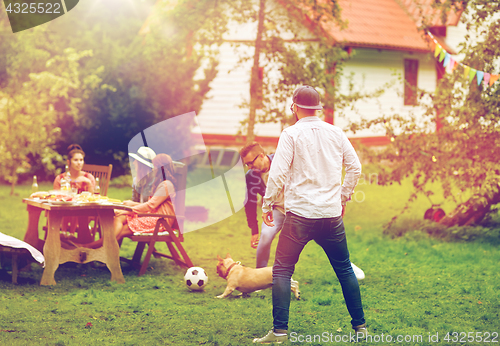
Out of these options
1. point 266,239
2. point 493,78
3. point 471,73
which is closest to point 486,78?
point 493,78

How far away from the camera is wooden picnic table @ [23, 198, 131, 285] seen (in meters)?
5.80

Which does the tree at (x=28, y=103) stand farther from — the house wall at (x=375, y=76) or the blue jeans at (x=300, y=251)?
the blue jeans at (x=300, y=251)

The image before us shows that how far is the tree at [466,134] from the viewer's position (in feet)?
25.6

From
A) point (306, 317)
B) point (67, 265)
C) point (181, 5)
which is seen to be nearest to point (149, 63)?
point (181, 5)

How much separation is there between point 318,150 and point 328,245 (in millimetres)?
663

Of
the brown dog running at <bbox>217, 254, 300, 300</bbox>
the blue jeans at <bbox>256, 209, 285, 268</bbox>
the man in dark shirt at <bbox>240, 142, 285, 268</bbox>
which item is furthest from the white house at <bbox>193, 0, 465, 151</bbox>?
the brown dog running at <bbox>217, 254, 300, 300</bbox>

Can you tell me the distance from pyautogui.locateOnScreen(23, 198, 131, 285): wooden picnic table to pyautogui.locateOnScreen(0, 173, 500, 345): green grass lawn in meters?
0.20

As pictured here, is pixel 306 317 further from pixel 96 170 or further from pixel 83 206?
pixel 96 170

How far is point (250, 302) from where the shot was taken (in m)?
5.29

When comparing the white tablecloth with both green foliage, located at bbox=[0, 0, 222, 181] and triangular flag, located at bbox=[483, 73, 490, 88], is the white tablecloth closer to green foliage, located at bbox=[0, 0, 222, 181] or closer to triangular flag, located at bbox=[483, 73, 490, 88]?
triangular flag, located at bbox=[483, 73, 490, 88]

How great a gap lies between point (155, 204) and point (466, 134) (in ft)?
14.7

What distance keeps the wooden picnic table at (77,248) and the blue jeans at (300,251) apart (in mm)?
2540

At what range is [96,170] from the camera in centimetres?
746

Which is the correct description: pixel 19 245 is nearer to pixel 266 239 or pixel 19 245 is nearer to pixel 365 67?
pixel 266 239
